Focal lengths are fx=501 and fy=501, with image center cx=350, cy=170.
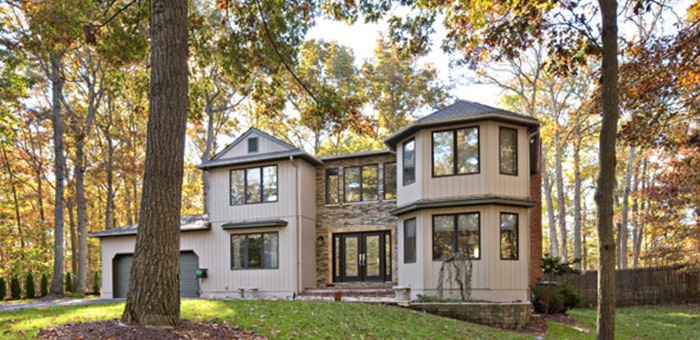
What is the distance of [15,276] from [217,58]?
18439mm

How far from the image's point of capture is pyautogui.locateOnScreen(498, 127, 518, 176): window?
46.8ft

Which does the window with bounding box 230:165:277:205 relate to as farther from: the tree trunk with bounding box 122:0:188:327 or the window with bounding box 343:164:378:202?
the tree trunk with bounding box 122:0:188:327

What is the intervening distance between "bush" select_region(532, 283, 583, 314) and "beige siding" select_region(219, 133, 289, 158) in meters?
9.59

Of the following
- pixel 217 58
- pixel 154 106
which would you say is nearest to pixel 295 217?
pixel 217 58

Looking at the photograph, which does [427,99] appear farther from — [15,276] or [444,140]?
[15,276]

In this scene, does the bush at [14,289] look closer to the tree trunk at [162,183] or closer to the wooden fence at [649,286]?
the tree trunk at [162,183]

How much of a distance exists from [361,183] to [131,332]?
40.9 feet

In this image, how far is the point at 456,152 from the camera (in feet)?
47.3

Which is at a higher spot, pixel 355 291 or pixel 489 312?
pixel 489 312

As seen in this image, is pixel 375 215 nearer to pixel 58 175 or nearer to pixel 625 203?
pixel 58 175

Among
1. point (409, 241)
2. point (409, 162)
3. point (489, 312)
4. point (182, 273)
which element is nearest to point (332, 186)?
point (409, 162)

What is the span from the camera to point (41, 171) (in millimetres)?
Result: 25922

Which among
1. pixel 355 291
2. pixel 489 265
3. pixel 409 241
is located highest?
pixel 409 241

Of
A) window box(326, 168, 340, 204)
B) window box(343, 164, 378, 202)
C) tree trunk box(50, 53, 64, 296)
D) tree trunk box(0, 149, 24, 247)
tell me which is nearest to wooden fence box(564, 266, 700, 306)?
window box(343, 164, 378, 202)
